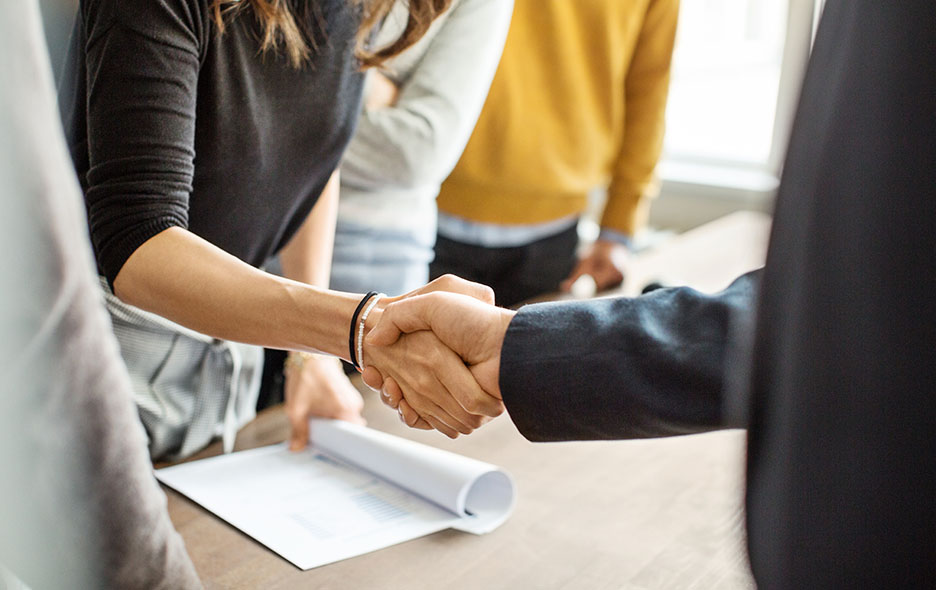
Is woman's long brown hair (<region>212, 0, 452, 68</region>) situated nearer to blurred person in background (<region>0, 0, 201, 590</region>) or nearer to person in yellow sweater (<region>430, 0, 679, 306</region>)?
person in yellow sweater (<region>430, 0, 679, 306</region>)

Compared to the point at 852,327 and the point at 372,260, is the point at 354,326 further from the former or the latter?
the point at 852,327

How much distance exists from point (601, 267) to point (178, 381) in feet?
2.63

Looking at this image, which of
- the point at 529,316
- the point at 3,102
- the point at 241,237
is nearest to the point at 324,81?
the point at 241,237

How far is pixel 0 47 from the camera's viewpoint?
1.32 feet

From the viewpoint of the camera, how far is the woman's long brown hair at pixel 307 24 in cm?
77

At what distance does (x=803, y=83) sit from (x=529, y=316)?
0.28 m

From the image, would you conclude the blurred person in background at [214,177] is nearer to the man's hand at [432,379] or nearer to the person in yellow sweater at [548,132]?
the man's hand at [432,379]

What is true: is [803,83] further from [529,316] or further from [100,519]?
[100,519]

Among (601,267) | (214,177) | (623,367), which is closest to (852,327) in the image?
(623,367)

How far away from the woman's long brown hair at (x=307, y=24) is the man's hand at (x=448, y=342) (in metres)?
0.27

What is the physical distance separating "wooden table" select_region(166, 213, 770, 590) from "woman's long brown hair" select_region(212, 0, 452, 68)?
0.40 metres

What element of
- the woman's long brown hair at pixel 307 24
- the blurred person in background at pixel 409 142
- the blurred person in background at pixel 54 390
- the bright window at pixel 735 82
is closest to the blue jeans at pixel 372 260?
the blurred person in background at pixel 409 142

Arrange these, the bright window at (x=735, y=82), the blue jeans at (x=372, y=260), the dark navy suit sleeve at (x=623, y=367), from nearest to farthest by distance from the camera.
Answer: the dark navy suit sleeve at (x=623, y=367) < the blue jeans at (x=372, y=260) < the bright window at (x=735, y=82)

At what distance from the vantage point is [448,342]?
0.75m
